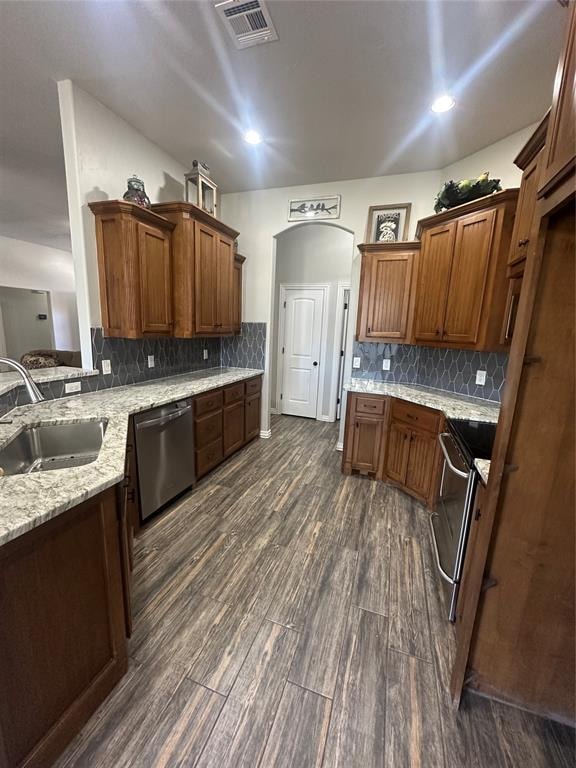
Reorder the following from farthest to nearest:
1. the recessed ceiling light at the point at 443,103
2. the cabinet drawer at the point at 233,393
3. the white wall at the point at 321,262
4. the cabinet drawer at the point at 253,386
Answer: the white wall at the point at 321,262, the cabinet drawer at the point at 253,386, the cabinet drawer at the point at 233,393, the recessed ceiling light at the point at 443,103

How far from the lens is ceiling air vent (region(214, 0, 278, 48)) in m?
1.54

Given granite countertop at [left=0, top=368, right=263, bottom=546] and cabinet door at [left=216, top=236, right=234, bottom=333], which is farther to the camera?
cabinet door at [left=216, top=236, right=234, bottom=333]

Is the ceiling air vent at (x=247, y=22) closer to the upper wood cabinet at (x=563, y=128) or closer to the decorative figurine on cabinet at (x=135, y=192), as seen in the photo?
the decorative figurine on cabinet at (x=135, y=192)

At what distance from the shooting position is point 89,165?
7.54 feet

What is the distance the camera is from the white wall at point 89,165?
2.19 metres

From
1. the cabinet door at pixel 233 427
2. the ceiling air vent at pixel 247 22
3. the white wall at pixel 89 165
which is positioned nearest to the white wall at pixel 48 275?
the white wall at pixel 89 165

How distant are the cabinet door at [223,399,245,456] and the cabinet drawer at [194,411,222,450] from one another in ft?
0.43

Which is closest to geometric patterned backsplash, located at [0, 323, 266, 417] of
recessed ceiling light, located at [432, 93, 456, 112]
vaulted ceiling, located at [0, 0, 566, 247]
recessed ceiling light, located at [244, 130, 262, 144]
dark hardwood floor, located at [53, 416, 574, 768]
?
dark hardwood floor, located at [53, 416, 574, 768]

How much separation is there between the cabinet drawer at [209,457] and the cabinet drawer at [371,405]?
1477mm

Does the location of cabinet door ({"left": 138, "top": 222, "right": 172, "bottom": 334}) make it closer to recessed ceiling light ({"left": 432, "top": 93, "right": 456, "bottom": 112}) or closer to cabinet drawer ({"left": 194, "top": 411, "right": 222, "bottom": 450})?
cabinet drawer ({"left": 194, "top": 411, "right": 222, "bottom": 450})

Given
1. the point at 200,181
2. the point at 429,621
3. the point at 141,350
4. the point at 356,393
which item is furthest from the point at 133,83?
the point at 429,621

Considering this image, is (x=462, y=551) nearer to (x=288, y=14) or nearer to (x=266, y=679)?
(x=266, y=679)

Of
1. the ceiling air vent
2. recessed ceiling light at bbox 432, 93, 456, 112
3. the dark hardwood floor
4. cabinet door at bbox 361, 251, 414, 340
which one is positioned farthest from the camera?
cabinet door at bbox 361, 251, 414, 340

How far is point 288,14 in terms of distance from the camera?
1.59 m
